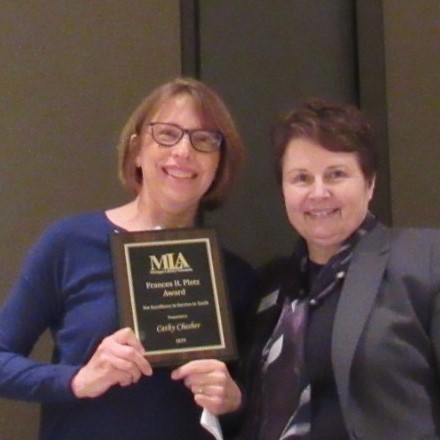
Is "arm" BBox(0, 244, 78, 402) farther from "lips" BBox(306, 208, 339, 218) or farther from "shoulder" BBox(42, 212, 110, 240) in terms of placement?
"lips" BBox(306, 208, 339, 218)

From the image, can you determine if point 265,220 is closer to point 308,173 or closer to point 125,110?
point 125,110

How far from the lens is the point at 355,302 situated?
1602 mm

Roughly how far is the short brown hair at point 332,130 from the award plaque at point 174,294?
265 mm

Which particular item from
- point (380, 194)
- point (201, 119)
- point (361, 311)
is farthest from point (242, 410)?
point (380, 194)

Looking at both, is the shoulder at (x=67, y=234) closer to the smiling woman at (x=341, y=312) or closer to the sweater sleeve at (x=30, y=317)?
the sweater sleeve at (x=30, y=317)

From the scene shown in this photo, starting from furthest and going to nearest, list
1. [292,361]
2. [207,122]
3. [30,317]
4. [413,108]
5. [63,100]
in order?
[413,108]
[63,100]
[207,122]
[30,317]
[292,361]

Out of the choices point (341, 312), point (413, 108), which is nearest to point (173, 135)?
point (341, 312)

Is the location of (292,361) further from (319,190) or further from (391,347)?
(319,190)

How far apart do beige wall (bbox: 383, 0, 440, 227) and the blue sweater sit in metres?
1.06

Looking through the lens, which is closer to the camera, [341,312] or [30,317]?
[341,312]

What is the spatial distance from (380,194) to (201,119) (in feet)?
2.64

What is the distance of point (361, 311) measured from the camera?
158 centimetres

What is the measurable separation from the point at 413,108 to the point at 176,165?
1.02 meters

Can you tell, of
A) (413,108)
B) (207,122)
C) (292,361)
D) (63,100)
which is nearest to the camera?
(292,361)
